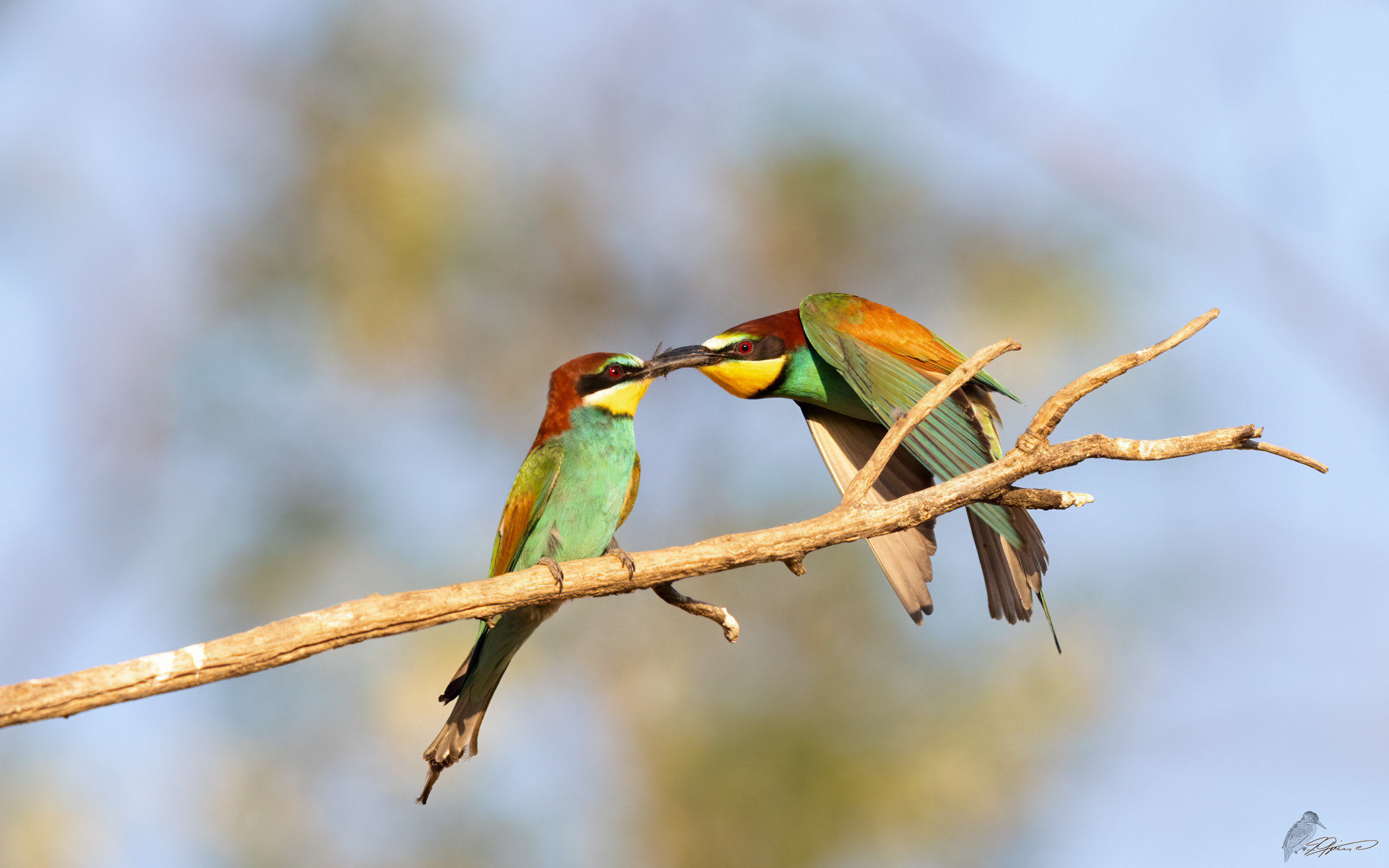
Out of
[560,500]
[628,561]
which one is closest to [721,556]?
[628,561]

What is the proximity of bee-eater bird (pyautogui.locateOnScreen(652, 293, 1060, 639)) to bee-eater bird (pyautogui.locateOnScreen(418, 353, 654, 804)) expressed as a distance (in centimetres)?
25

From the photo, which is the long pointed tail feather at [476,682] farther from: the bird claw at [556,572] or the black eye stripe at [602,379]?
the black eye stripe at [602,379]

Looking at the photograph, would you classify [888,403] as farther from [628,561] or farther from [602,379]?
[628,561]

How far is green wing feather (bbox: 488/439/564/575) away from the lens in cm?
312

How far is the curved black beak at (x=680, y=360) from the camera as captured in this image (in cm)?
341

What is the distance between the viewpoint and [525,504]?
3.13m

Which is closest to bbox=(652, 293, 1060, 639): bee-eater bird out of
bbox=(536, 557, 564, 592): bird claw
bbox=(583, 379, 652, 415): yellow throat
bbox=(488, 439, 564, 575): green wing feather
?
bbox=(583, 379, 652, 415): yellow throat

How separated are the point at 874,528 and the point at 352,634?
1.12 m

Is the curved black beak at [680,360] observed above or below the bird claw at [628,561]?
above

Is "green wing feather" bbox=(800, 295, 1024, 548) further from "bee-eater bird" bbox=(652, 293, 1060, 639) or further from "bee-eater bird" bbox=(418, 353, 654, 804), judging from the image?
"bee-eater bird" bbox=(418, 353, 654, 804)

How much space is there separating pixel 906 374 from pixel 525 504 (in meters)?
1.19

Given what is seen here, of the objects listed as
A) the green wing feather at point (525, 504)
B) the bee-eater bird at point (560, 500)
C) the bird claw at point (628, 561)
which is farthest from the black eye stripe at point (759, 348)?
the bird claw at point (628, 561)

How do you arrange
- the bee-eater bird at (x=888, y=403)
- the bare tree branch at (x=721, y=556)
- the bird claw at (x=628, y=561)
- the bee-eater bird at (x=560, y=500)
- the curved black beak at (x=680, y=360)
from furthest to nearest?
1. the curved black beak at (x=680, y=360)
2. the bee-eater bird at (x=888, y=403)
3. the bee-eater bird at (x=560, y=500)
4. the bird claw at (x=628, y=561)
5. the bare tree branch at (x=721, y=556)

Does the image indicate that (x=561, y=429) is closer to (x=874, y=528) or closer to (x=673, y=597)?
(x=673, y=597)
